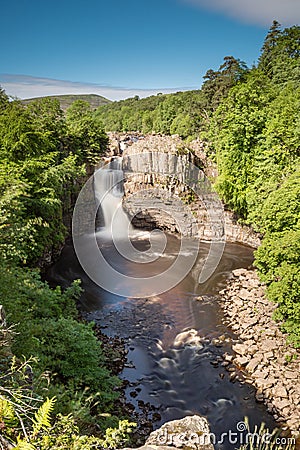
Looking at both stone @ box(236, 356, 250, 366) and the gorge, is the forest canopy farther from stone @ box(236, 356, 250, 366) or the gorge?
the gorge

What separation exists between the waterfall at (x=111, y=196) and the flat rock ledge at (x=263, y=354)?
37.3 feet

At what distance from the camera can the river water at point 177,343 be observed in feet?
31.3

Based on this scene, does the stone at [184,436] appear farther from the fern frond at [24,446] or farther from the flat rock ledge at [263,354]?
the flat rock ledge at [263,354]

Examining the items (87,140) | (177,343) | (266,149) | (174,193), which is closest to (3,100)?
(87,140)

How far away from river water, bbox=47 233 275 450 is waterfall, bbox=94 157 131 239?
621 centimetres

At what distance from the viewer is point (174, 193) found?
80.4 feet

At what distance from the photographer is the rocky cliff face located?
914 inches

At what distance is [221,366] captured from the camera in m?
11.2

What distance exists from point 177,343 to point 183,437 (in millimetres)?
9643

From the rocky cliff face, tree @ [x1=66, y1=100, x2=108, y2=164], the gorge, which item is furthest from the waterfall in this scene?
tree @ [x1=66, y1=100, x2=108, y2=164]

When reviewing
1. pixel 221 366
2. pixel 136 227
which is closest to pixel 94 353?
pixel 221 366

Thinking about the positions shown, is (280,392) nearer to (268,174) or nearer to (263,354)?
(263,354)

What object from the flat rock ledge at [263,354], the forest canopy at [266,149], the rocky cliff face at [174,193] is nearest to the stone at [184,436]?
the flat rock ledge at [263,354]

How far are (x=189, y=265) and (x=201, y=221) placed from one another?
16.8ft
